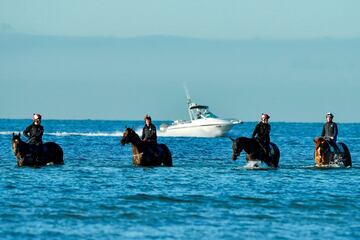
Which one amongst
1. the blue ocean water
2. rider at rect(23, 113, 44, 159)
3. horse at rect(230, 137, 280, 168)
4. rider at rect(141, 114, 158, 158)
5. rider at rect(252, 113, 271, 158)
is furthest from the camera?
rider at rect(141, 114, 158, 158)

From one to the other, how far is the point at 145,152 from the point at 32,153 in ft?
12.3

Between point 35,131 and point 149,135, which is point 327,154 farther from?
point 35,131

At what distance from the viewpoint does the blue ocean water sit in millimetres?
19844

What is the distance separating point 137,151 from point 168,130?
52065mm

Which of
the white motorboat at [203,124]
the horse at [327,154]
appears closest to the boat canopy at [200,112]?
the white motorboat at [203,124]

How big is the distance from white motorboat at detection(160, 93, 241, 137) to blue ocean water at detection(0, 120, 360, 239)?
4469 cm

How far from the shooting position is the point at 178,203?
24266mm

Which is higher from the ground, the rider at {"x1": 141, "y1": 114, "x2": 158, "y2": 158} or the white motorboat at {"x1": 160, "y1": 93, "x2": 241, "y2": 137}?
the white motorboat at {"x1": 160, "y1": 93, "x2": 241, "y2": 137}

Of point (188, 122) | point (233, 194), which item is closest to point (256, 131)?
point (233, 194)

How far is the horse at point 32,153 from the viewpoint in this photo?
32.7m

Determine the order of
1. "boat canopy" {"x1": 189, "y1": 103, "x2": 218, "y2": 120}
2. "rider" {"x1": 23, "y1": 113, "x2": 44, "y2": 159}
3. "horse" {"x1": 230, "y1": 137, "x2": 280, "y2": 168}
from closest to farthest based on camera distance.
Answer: "horse" {"x1": 230, "y1": 137, "x2": 280, "y2": 168}
"rider" {"x1": 23, "y1": 113, "x2": 44, "y2": 159}
"boat canopy" {"x1": 189, "y1": 103, "x2": 218, "y2": 120}

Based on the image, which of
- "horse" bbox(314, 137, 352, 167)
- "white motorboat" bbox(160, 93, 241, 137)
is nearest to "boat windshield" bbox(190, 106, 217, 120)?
"white motorboat" bbox(160, 93, 241, 137)

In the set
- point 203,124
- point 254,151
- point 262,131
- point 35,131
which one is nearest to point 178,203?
point 262,131

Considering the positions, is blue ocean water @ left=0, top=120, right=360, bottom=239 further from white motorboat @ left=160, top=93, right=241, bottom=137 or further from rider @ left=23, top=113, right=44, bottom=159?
white motorboat @ left=160, top=93, right=241, bottom=137
